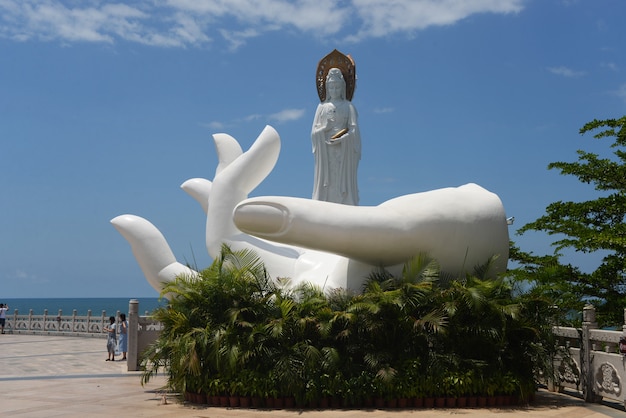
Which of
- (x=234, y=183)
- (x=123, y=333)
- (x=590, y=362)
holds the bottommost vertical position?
(x=590, y=362)

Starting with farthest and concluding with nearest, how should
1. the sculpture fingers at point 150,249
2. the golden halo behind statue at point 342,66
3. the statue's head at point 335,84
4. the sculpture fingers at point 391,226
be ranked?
the golden halo behind statue at point 342,66 → the statue's head at point 335,84 → the sculpture fingers at point 150,249 → the sculpture fingers at point 391,226

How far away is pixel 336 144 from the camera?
14.1m

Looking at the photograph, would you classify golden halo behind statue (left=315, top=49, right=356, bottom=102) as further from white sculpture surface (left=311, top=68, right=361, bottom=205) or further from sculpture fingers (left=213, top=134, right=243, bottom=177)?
sculpture fingers (left=213, top=134, right=243, bottom=177)

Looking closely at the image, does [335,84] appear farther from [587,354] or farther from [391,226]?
[587,354]

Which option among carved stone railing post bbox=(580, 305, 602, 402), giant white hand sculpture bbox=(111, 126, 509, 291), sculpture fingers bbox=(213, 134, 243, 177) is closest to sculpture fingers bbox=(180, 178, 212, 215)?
sculpture fingers bbox=(213, 134, 243, 177)

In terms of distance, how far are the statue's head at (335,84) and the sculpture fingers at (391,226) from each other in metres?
4.88

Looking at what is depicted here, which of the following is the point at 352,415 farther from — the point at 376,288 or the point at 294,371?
the point at 376,288

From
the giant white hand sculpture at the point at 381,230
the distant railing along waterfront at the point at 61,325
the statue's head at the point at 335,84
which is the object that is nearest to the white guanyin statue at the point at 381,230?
the giant white hand sculpture at the point at 381,230

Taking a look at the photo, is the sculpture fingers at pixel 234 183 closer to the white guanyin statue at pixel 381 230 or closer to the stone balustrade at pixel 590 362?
the white guanyin statue at pixel 381 230

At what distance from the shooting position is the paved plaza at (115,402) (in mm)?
8523

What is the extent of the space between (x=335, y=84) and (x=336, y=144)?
48.8 inches

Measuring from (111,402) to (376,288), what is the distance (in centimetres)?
400

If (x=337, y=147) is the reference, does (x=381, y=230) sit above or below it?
below

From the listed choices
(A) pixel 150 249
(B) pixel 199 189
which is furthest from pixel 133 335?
(B) pixel 199 189
